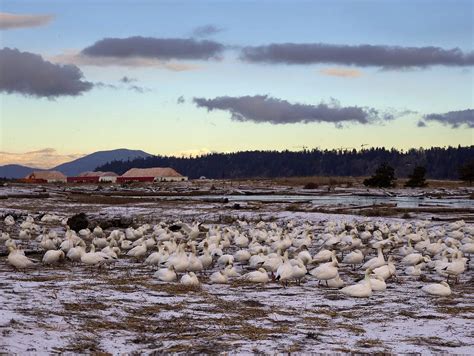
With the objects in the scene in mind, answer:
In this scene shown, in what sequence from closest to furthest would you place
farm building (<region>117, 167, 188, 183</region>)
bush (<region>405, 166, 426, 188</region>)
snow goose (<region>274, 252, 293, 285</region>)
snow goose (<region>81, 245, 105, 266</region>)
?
snow goose (<region>274, 252, 293, 285</region>), snow goose (<region>81, 245, 105, 266</region>), bush (<region>405, 166, 426, 188</region>), farm building (<region>117, 167, 188, 183</region>)

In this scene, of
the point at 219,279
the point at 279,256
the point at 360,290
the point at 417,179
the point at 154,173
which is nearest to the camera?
the point at 360,290

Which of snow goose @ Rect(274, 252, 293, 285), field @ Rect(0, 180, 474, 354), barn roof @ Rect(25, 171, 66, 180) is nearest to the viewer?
field @ Rect(0, 180, 474, 354)

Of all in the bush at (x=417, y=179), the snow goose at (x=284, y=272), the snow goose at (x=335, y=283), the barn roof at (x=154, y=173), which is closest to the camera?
the snow goose at (x=335, y=283)

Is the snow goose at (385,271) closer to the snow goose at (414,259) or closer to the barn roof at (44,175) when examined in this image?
the snow goose at (414,259)

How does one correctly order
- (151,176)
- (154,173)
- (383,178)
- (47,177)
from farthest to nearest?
(154,173), (151,176), (47,177), (383,178)

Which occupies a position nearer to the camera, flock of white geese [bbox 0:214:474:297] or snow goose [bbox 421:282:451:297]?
snow goose [bbox 421:282:451:297]

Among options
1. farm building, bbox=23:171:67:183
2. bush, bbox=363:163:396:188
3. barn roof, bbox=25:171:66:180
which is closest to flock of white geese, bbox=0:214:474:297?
bush, bbox=363:163:396:188

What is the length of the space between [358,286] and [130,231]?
14.3 meters

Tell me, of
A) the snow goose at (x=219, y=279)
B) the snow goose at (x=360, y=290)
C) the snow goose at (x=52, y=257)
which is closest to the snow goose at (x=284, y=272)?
the snow goose at (x=219, y=279)

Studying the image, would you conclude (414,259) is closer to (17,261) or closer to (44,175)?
(17,261)

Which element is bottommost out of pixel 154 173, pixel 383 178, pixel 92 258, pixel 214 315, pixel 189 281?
pixel 214 315

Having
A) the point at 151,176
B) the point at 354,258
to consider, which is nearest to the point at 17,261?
the point at 354,258

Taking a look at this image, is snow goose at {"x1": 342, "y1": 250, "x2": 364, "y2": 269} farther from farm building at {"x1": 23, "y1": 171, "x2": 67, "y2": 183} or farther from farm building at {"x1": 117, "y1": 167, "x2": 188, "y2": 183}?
farm building at {"x1": 117, "y1": 167, "x2": 188, "y2": 183}

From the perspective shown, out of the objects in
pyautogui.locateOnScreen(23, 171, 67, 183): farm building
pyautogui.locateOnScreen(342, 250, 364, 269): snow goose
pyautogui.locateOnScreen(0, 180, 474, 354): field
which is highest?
pyautogui.locateOnScreen(23, 171, 67, 183): farm building
